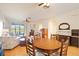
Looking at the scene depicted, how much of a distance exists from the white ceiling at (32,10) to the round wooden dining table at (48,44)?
0.34 meters

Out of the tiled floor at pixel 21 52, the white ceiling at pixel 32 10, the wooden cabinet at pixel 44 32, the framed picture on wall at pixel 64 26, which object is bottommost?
the tiled floor at pixel 21 52

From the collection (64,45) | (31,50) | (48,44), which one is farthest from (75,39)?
(31,50)

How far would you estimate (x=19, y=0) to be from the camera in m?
1.35

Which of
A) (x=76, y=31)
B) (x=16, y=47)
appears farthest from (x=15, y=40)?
(x=76, y=31)

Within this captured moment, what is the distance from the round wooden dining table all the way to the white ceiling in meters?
0.34

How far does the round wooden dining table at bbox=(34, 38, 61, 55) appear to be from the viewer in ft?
4.70

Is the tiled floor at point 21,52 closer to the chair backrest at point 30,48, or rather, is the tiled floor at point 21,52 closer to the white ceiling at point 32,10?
the chair backrest at point 30,48

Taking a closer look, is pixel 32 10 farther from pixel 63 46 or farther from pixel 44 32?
pixel 63 46

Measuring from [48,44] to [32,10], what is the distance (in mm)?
543

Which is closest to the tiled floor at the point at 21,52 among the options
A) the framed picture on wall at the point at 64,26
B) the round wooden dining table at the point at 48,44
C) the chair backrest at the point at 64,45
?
the chair backrest at the point at 64,45

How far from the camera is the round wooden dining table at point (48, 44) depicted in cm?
143

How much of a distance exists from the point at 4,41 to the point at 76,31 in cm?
105

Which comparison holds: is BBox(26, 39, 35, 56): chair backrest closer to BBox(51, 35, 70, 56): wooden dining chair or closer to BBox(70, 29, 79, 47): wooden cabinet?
BBox(51, 35, 70, 56): wooden dining chair

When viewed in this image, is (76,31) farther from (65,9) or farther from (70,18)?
(65,9)
